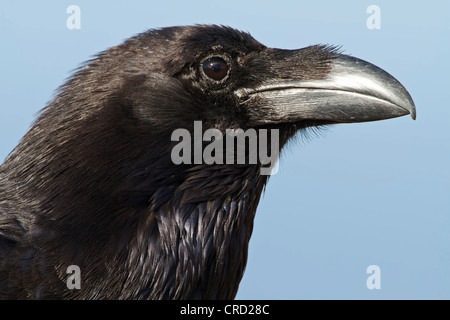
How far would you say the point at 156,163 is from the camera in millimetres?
4242

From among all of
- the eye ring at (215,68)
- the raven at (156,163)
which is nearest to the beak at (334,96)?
the raven at (156,163)

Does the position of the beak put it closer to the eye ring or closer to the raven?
the raven

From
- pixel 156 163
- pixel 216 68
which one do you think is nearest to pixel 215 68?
pixel 216 68

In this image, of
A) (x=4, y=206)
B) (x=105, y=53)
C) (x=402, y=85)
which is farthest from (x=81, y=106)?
(x=402, y=85)

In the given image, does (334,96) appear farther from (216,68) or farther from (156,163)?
(156,163)

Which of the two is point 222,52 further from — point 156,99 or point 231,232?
point 231,232

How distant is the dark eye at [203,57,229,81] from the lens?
448cm

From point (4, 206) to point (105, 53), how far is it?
1.16m

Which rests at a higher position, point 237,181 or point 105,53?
point 105,53

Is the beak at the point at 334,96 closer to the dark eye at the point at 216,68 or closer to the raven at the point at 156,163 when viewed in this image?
the raven at the point at 156,163

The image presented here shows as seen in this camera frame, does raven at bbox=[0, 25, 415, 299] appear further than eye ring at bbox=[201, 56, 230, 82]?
No

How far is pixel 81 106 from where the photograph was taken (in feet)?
14.2

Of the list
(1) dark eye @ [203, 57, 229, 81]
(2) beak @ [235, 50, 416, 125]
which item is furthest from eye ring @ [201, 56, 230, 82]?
(2) beak @ [235, 50, 416, 125]
